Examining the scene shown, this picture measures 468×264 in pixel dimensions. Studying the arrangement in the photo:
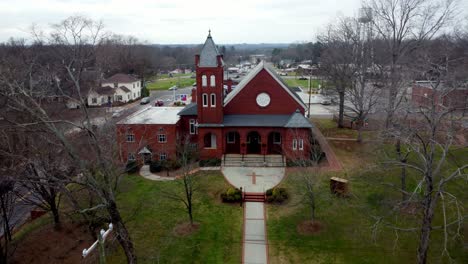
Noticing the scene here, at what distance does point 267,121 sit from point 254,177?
20.3 ft

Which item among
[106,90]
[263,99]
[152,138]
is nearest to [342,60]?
[263,99]

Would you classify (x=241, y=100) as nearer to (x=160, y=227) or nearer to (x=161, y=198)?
(x=161, y=198)

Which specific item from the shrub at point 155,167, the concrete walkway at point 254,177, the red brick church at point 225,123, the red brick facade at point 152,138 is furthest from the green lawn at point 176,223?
the red brick church at point 225,123

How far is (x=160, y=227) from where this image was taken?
2184 centimetres

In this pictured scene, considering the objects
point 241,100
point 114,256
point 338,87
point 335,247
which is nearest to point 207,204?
point 114,256

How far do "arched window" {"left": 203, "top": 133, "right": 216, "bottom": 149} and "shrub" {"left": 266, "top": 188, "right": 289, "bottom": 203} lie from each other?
925 centimetres

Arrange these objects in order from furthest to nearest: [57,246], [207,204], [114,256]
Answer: [207,204], [57,246], [114,256]

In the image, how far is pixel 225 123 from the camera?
3238 cm

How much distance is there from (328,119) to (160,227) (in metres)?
33.3

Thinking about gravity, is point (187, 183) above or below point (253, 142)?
above

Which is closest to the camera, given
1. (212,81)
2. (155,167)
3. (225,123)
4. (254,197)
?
(254,197)

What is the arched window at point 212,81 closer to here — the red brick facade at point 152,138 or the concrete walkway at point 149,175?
the red brick facade at point 152,138

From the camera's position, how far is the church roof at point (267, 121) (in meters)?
31.3

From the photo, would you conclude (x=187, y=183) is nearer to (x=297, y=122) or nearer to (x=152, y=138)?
(x=152, y=138)
